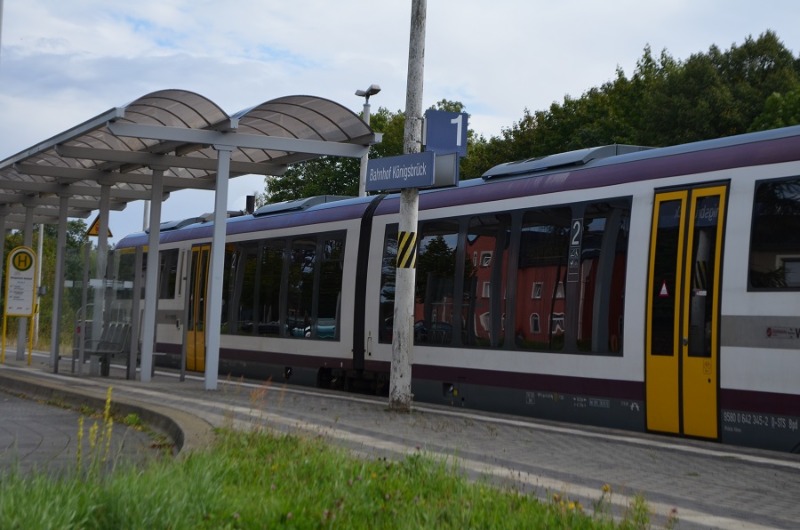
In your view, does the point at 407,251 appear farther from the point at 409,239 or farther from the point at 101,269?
the point at 101,269

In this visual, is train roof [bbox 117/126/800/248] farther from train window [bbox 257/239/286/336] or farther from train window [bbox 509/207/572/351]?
train window [bbox 257/239/286/336]

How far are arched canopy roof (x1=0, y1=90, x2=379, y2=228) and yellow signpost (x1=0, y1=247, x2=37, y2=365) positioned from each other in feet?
9.17

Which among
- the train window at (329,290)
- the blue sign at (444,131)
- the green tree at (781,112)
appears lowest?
the train window at (329,290)

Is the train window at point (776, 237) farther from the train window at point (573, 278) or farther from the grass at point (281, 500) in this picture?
the grass at point (281, 500)

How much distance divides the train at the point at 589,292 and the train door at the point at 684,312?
2cm

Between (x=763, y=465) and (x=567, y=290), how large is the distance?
168 inches

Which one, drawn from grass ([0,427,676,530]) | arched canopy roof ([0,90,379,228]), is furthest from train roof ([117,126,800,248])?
grass ([0,427,676,530])

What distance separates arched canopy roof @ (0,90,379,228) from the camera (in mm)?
17203

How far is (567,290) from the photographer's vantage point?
1420cm

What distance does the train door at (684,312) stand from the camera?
11.9 m

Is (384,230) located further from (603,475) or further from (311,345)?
(603,475)

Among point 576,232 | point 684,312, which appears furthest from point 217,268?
point 684,312

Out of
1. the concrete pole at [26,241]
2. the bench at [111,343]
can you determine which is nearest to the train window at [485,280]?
the bench at [111,343]

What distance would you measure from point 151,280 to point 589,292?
886 centimetres
